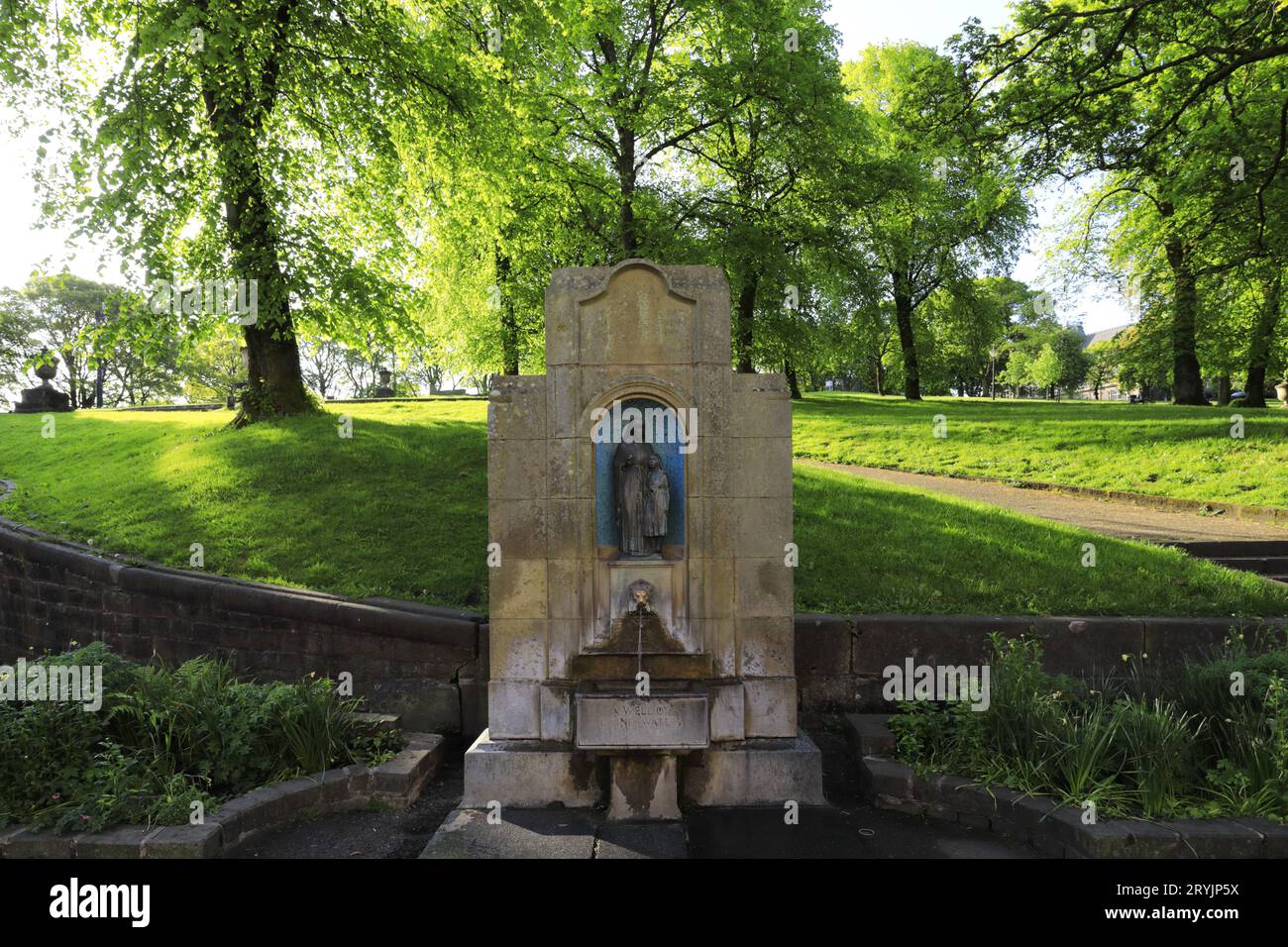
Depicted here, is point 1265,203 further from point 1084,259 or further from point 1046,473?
point 1084,259

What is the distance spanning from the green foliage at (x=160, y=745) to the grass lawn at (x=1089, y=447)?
13994mm

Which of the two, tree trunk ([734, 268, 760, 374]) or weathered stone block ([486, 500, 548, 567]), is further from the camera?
tree trunk ([734, 268, 760, 374])

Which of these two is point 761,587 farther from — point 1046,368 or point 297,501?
point 1046,368

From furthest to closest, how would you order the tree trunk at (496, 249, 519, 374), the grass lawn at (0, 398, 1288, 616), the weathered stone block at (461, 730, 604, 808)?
the tree trunk at (496, 249, 519, 374) → the grass lawn at (0, 398, 1288, 616) → the weathered stone block at (461, 730, 604, 808)

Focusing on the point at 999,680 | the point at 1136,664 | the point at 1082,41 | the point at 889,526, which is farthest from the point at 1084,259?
the point at 999,680

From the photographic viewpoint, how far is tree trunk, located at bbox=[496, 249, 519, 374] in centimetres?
1897

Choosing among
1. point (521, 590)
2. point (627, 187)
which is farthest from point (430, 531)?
point (627, 187)

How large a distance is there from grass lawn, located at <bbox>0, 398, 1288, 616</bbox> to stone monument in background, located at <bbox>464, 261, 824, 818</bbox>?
1940 mm

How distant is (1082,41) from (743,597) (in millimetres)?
10528

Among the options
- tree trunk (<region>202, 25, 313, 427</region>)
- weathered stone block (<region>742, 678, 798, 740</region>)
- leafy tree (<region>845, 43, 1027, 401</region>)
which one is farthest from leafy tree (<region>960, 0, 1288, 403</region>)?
tree trunk (<region>202, 25, 313, 427</region>)

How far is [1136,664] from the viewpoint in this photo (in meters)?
6.52

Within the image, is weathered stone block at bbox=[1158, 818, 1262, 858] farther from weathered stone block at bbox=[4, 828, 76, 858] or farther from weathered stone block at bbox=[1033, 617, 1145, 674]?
weathered stone block at bbox=[4, 828, 76, 858]

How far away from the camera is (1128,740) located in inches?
190

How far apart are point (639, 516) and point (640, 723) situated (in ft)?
5.04
